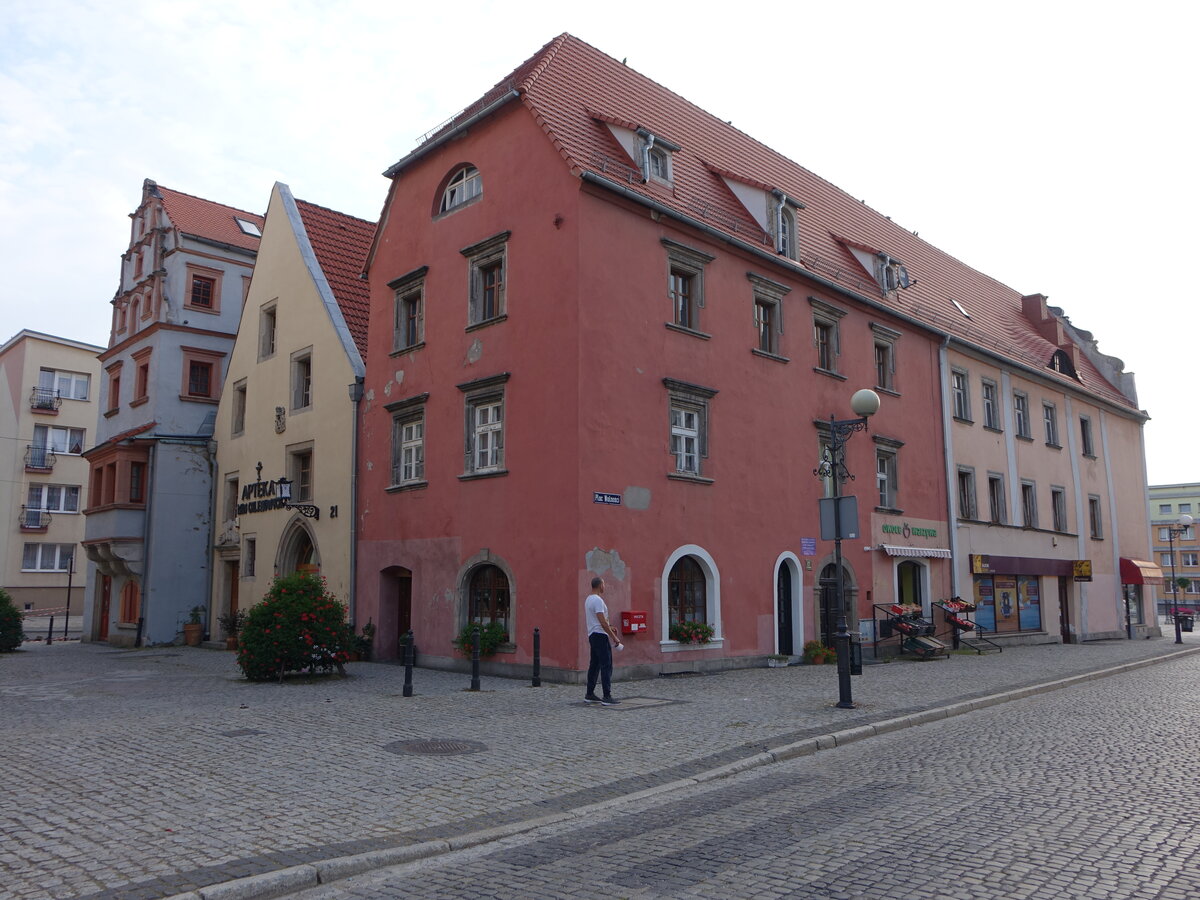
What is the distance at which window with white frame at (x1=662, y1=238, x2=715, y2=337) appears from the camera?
19.9m

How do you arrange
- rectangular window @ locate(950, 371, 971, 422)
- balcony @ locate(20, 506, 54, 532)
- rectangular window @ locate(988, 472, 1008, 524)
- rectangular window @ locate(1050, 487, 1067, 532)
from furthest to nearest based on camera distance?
balcony @ locate(20, 506, 54, 532) < rectangular window @ locate(1050, 487, 1067, 532) < rectangular window @ locate(988, 472, 1008, 524) < rectangular window @ locate(950, 371, 971, 422)

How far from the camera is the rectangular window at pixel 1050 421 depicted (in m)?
34.6

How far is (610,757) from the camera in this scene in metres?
9.45

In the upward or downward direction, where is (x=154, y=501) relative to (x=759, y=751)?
upward

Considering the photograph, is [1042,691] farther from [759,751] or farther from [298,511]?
[298,511]

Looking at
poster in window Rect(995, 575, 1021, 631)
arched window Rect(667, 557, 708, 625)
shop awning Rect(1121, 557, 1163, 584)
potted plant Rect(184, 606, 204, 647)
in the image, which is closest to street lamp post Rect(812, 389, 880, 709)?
arched window Rect(667, 557, 708, 625)

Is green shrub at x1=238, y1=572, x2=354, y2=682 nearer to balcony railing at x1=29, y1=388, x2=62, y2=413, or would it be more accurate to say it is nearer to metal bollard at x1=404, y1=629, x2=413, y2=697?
metal bollard at x1=404, y1=629, x2=413, y2=697

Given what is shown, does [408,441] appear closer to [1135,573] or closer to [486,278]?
[486,278]

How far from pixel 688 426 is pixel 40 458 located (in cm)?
4411

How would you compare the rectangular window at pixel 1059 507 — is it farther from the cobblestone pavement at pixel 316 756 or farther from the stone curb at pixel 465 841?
the stone curb at pixel 465 841

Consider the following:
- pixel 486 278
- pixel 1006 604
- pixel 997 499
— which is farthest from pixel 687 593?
pixel 997 499

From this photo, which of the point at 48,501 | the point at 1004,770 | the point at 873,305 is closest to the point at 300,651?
the point at 1004,770

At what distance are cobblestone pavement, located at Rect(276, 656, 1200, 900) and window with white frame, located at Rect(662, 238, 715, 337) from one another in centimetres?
1185

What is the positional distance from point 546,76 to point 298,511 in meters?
12.4
